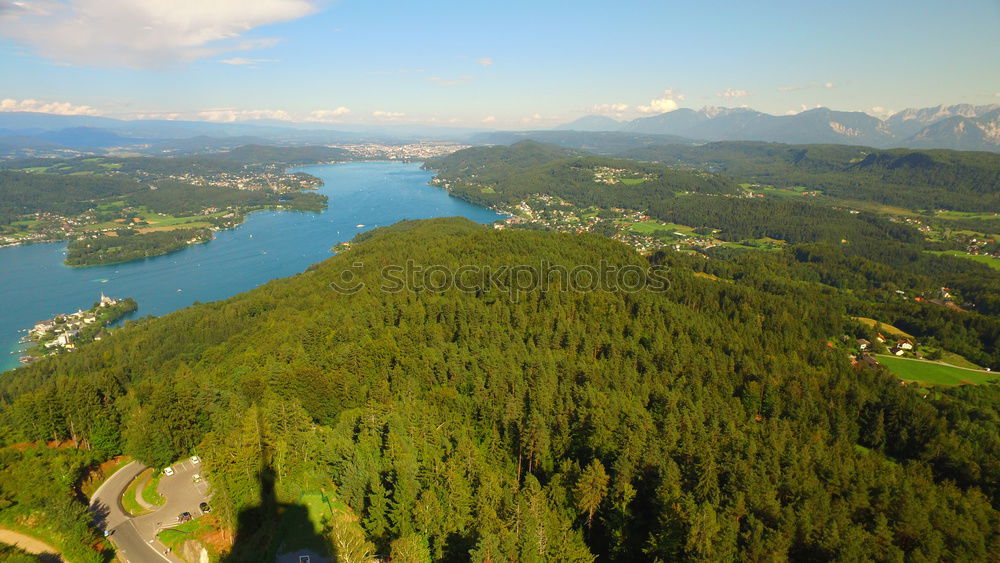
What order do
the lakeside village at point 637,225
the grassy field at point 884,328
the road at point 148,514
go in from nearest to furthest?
1. the road at point 148,514
2. the grassy field at point 884,328
3. the lakeside village at point 637,225

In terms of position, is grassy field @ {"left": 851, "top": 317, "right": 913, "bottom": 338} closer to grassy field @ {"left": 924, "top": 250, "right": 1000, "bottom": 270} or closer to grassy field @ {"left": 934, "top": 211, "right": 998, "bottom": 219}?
grassy field @ {"left": 924, "top": 250, "right": 1000, "bottom": 270}

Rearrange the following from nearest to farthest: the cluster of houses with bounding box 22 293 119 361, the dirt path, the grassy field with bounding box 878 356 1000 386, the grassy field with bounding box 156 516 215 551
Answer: the dirt path
the grassy field with bounding box 156 516 215 551
the grassy field with bounding box 878 356 1000 386
the cluster of houses with bounding box 22 293 119 361

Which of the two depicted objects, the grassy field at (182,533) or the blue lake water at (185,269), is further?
the blue lake water at (185,269)

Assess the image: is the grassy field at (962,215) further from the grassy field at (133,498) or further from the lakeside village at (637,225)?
the grassy field at (133,498)

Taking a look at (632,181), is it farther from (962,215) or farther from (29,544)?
(29,544)

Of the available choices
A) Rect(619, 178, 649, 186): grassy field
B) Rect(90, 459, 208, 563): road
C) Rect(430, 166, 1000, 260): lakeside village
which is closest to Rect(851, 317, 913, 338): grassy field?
Rect(430, 166, 1000, 260): lakeside village

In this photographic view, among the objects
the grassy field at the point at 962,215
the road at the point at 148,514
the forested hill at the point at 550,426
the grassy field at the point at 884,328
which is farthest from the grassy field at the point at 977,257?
the road at the point at 148,514

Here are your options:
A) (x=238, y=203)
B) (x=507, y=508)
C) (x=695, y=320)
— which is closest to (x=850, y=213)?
(x=695, y=320)
